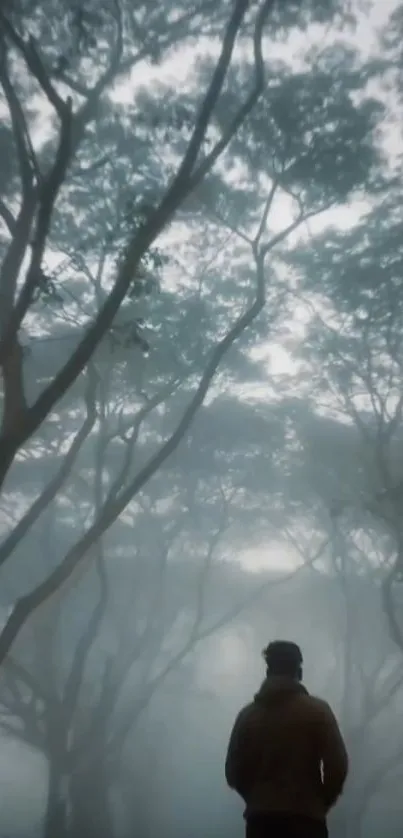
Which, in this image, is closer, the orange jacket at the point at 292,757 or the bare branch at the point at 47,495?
the orange jacket at the point at 292,757

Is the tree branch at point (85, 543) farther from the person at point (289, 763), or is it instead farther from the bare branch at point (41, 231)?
the person at point (289, 763)

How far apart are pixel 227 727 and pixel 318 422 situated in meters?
28.2

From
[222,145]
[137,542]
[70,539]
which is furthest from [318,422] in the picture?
[222,145]

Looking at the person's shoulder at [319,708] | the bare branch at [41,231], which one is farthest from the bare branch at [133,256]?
the person's shoulder at [319,708]

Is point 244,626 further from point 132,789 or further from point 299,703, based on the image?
point 299,703

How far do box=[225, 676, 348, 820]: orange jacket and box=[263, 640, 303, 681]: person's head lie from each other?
5cm

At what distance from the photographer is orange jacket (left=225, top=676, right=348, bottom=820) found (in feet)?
11.7

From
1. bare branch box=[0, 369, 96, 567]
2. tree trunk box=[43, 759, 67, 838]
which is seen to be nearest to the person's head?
bare branch box=[0, 369, 96, 567]

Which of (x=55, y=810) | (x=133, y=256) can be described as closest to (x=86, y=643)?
(x=55, y=810)

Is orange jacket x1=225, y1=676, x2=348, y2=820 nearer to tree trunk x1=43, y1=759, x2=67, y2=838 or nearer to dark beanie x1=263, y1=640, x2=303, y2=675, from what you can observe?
dark beanie x1=263, y1=640, x2=303, y2=675

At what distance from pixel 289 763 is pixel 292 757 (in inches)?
1.1

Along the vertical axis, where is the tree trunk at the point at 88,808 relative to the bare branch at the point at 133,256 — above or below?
below

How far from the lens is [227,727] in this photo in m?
46.8

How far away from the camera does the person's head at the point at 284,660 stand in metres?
3.79
